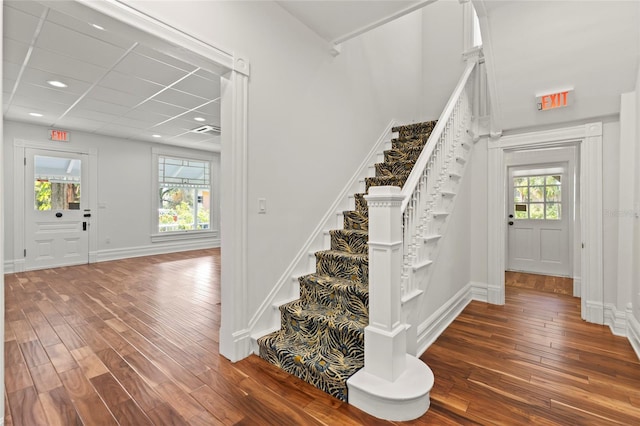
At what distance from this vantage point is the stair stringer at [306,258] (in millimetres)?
2557

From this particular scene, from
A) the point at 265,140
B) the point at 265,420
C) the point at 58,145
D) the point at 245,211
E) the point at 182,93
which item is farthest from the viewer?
the point at 58,145

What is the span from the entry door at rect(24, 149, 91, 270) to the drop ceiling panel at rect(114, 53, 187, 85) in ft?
12.3

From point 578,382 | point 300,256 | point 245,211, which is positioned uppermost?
Result: point 245,211

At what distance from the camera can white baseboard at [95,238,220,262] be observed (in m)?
6.42

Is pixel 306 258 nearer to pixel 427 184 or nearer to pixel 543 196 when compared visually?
pixel 427 184

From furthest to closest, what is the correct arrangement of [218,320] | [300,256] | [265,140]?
[218,320], [300,256], [265,140]

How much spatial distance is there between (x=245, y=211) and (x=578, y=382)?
263cm

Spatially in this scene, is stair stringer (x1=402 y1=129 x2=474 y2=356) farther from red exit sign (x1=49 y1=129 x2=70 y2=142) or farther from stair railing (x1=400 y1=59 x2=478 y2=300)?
red exit sign (x1=49 y1=129 x2=70 y2=142)

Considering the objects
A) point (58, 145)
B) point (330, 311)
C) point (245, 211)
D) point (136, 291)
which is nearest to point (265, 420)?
point (330, 311)

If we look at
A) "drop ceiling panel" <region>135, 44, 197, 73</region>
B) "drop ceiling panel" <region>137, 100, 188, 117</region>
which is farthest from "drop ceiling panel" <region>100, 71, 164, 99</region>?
"drop ceiling panel" <region>135, 44, 197, 73</region>

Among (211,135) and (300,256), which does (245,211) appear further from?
(211,135)

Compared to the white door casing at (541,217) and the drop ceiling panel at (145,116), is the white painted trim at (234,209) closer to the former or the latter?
the drop ceiling panel at (145,116)

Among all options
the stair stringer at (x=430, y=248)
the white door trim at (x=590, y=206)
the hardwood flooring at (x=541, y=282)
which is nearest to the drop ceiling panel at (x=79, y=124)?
the stair stringer at (x=430, y=248)

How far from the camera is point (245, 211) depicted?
240 cm
